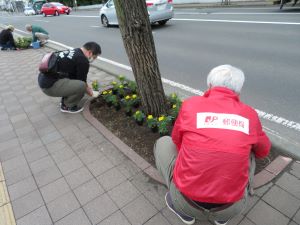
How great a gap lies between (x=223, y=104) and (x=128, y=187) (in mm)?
1413

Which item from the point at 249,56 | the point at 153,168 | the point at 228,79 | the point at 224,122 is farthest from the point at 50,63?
the point at 249,56

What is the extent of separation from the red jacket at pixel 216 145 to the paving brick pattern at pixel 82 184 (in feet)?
2.23

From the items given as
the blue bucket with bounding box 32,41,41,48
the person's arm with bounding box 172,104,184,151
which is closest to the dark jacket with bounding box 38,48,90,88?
the person's arm with bounding box 172,104,184,151

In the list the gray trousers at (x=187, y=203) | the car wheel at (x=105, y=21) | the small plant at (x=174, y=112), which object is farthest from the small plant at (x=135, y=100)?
the car wheel at (x=105, y=21)

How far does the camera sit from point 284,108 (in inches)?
146

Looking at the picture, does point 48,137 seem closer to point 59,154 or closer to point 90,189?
point 59,154

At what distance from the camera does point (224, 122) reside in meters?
1.53

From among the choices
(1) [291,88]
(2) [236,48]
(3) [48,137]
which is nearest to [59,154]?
(3) [48,137]

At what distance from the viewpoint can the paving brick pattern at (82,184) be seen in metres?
2.20

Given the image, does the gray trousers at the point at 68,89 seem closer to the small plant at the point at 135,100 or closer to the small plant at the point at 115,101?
the small plant at the point at 115,101

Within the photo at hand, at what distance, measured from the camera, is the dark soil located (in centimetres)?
285

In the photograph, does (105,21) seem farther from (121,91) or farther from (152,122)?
(152,122)

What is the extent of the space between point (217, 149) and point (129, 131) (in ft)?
6.47

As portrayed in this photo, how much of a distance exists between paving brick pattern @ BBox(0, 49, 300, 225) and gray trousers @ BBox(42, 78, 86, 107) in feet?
1.15
